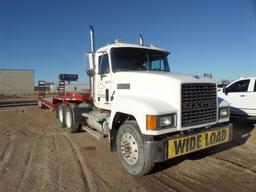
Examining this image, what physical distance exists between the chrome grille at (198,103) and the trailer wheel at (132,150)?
86 centimetres

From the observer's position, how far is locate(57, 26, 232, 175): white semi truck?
3635mm

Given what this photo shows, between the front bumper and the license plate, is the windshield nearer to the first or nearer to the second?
the front bumper

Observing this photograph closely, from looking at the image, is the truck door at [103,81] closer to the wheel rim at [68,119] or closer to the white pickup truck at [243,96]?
the wheel rim at [68,119]

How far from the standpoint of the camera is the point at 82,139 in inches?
266

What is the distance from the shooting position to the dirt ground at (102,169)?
3.66 meters

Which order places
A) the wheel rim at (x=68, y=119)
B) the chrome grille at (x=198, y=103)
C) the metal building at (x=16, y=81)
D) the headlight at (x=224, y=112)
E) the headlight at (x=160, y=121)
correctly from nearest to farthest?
the headlight at (x=160, y=121) < the chrome grille at (x=198, y=103) < the headlight at (x=224, y=112) < the wheel rim at (x=68, y=119) < the metal building at (x=16, y=81)

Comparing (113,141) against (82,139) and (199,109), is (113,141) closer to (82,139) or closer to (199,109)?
(199,109)

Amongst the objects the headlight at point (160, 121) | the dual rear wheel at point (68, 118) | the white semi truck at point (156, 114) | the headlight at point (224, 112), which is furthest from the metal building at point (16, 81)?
the headlight at point (160, 121)

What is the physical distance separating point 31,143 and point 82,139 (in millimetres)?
1465

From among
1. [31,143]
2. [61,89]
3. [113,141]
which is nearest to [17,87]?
[61,89]

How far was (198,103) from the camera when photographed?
160 inches

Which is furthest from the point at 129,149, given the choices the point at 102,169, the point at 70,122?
the point at 70,122

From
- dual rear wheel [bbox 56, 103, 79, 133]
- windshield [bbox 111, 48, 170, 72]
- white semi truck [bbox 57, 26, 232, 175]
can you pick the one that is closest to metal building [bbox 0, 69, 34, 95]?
dual rear wheel [bbox 56, 103, 79, 133]

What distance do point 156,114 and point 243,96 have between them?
6.23 metres
